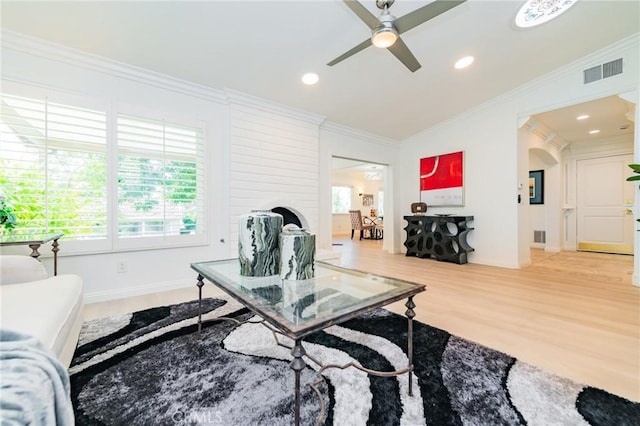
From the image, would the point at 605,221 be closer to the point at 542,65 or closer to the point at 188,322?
the point at 542,65

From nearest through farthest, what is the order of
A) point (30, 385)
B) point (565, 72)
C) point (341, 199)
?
point (30, 385)
point (565, 72)
point (341, 199)

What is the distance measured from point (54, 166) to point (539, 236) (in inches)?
324

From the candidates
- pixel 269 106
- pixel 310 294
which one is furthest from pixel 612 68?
pixel 310 294

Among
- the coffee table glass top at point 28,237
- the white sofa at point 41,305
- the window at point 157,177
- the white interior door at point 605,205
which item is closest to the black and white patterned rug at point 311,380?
the white sofa at point 41,305

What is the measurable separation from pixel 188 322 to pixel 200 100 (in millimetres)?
2529

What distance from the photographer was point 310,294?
1.21 m

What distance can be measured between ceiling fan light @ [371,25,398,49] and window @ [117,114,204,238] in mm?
2236

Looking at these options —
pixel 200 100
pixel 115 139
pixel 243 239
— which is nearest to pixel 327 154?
pixel 200 100

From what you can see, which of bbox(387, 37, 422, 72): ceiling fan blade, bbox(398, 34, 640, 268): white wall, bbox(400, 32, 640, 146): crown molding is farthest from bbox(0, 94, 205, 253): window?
bbox(400, 32, 640, 146): crown molding

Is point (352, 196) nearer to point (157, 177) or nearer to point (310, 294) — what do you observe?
point (157, 177)

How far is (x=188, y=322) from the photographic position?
2.02 metres

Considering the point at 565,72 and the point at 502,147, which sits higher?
the point at 565,72

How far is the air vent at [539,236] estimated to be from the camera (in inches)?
229

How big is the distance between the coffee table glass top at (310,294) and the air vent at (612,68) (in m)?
4.18
